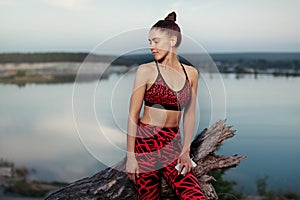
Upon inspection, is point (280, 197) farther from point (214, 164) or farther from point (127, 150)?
point (127, 150)

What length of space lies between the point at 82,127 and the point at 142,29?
0.71 metres

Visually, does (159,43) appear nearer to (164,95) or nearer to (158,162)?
(164,95)

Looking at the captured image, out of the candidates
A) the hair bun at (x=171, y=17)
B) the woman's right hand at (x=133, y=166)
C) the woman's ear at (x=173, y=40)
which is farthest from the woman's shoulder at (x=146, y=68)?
the woman's right hand at (x=133, y=166)

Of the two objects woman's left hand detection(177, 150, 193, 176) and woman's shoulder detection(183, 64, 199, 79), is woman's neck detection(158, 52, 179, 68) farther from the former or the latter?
woman's left hand detection(177, 150, 193, 176)

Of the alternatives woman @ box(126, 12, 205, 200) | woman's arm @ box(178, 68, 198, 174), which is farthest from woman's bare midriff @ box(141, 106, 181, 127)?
woman's arm @ box(178, 68, 198, 174)

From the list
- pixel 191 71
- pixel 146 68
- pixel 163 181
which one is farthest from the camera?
pixel 163 181

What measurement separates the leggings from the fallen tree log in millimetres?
190

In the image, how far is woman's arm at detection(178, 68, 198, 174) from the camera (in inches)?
98.4

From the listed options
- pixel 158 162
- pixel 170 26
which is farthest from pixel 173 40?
pixel 158 162

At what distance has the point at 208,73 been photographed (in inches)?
102

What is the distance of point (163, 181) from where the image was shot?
8.95 feet

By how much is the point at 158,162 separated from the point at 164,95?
17.6 inches

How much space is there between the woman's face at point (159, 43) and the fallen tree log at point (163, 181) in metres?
0.85

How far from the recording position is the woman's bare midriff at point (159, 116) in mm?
2420
